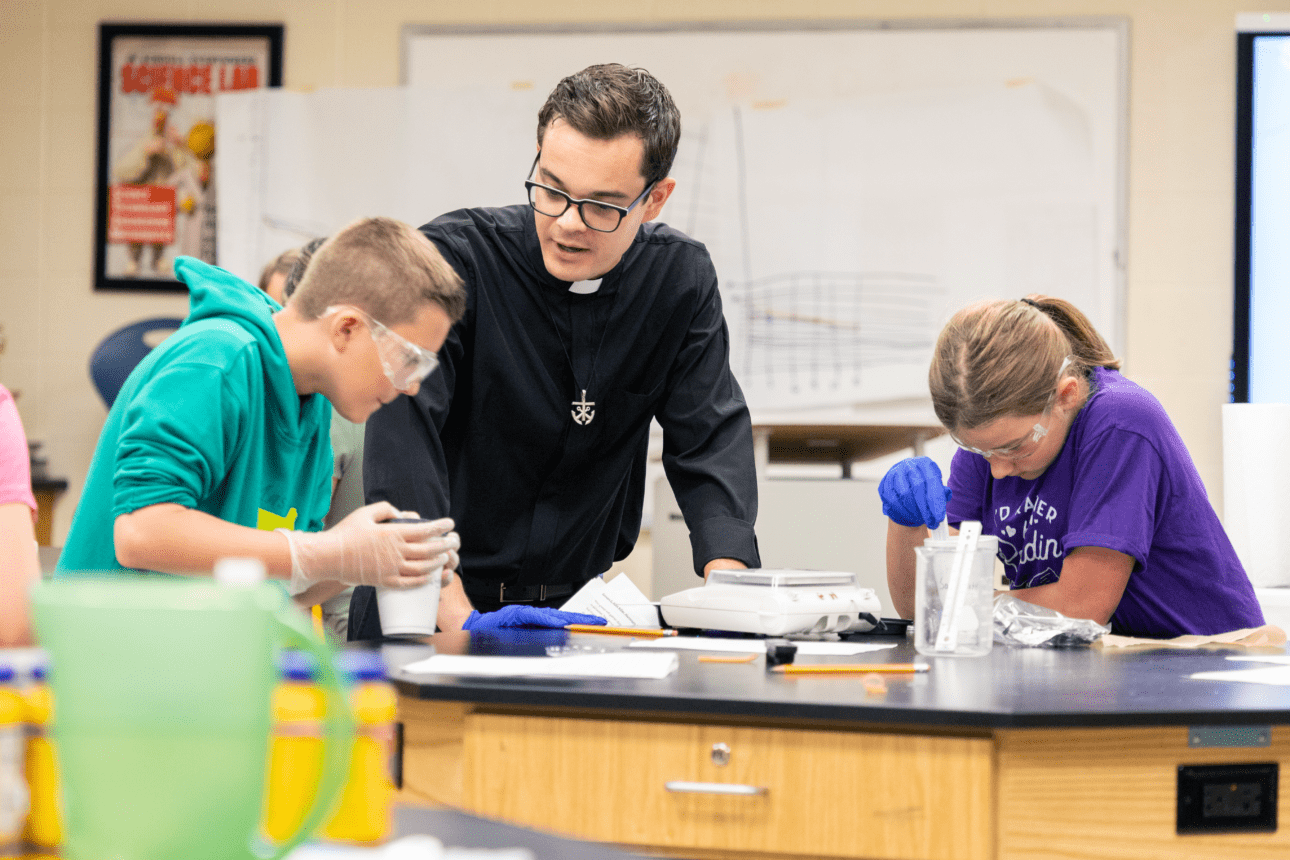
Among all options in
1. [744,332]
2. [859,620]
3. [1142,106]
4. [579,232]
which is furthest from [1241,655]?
[1142,106]

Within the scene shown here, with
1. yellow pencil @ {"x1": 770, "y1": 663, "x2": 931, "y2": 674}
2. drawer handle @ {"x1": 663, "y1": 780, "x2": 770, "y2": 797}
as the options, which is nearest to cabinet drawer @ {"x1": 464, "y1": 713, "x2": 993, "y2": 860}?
drawer handle @ {"x1": 663, "y1": 780, "x2": 770, "y2": 797}

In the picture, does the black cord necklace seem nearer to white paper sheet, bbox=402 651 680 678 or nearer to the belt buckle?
the belt buckle

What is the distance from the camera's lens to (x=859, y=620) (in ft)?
4.97

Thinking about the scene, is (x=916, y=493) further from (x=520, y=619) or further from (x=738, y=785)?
(x=738, y=785)

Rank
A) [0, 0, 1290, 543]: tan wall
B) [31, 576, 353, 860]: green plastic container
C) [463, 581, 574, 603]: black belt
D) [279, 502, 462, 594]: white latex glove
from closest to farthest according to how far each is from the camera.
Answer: [31, 576, 353, 860]: green plastic container < [279, 502, 462, 594]: white latex glove < [463, 581, 574, 603]: black belt < [0, 0, 1290, 543]: tan wall

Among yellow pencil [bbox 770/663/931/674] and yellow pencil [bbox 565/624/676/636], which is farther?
yellow pencil [bbox 565/624/676/636]

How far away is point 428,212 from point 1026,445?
2.37 metres

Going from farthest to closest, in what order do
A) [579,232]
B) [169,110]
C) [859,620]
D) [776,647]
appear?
[169,110], [579,232], [859,620], [776,647]

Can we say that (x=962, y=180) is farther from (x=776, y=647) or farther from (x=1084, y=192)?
(x=776, y=647)

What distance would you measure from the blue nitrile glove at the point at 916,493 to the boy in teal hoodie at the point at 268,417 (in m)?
0.69

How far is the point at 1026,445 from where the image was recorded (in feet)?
5.31

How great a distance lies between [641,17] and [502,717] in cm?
288

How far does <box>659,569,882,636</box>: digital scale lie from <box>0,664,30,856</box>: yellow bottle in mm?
993

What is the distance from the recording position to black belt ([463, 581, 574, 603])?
178 centimetres
